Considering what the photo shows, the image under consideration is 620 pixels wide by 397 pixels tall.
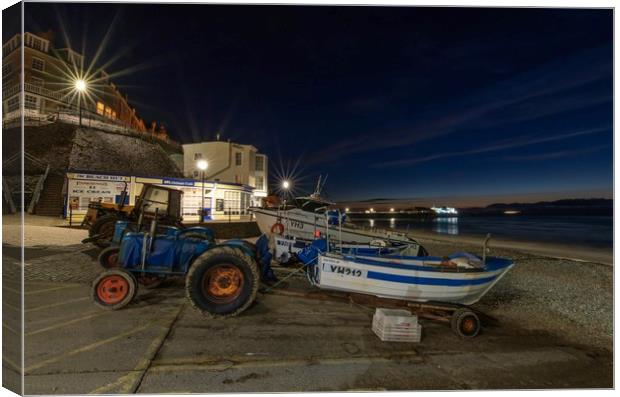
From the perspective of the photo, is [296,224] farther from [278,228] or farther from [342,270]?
[342,270]

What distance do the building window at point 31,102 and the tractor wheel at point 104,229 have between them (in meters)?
28.9

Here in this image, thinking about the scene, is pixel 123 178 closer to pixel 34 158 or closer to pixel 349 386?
pixel 34 158

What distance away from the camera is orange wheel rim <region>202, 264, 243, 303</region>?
17.3 feet

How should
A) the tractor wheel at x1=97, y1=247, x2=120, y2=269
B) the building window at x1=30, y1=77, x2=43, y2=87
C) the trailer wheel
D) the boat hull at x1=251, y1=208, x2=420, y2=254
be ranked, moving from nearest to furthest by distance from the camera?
the trailer wheel, the tractor wheel at x1=97, y1=247, x2=120, y2=269, the boat hull at x1=251, y1=208, x2=420, y2=254, the building window at x1=30, y1=77, x2=43, y2=87

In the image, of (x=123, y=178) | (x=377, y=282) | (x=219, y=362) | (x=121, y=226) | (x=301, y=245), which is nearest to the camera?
(x=219, y=362)

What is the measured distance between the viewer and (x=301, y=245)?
8.63 m

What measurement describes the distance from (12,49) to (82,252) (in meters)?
7.24

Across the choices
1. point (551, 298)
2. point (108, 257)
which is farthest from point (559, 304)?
point (108, 257)

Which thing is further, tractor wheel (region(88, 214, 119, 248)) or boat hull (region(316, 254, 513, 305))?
tractor wheel (region(88, 214, 119, 248))

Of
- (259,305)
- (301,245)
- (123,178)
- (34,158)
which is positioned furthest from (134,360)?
(34,158)

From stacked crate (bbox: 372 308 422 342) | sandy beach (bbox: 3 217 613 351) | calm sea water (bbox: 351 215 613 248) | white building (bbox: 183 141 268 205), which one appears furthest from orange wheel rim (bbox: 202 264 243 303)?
white building (bbox: 183 141 268 205)

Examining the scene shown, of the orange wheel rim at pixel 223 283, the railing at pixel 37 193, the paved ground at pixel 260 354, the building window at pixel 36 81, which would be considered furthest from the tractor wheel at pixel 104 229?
the building window at pixel 36 81

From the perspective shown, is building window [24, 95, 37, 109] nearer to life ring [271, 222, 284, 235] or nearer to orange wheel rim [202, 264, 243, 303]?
life ring [271, 222, 284, 235]

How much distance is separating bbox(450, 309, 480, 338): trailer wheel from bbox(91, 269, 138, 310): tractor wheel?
19.1 ft
